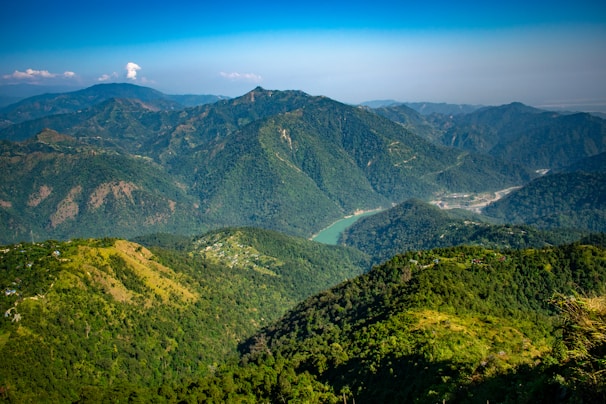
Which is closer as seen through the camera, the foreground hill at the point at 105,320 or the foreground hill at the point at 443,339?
the foreground hill at the point at 443,339

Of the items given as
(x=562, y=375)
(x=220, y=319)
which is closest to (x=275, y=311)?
(x=220, y=319)

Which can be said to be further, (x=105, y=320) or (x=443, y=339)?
(x=105, y=320)

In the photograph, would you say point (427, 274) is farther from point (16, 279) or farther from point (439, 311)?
point (16, 279)

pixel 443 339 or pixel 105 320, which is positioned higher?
pixel 443 339

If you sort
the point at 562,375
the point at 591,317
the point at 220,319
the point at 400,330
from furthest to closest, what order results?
the point at 220,319, the point at 400,330, the point at 562,375, the point at 591,317
